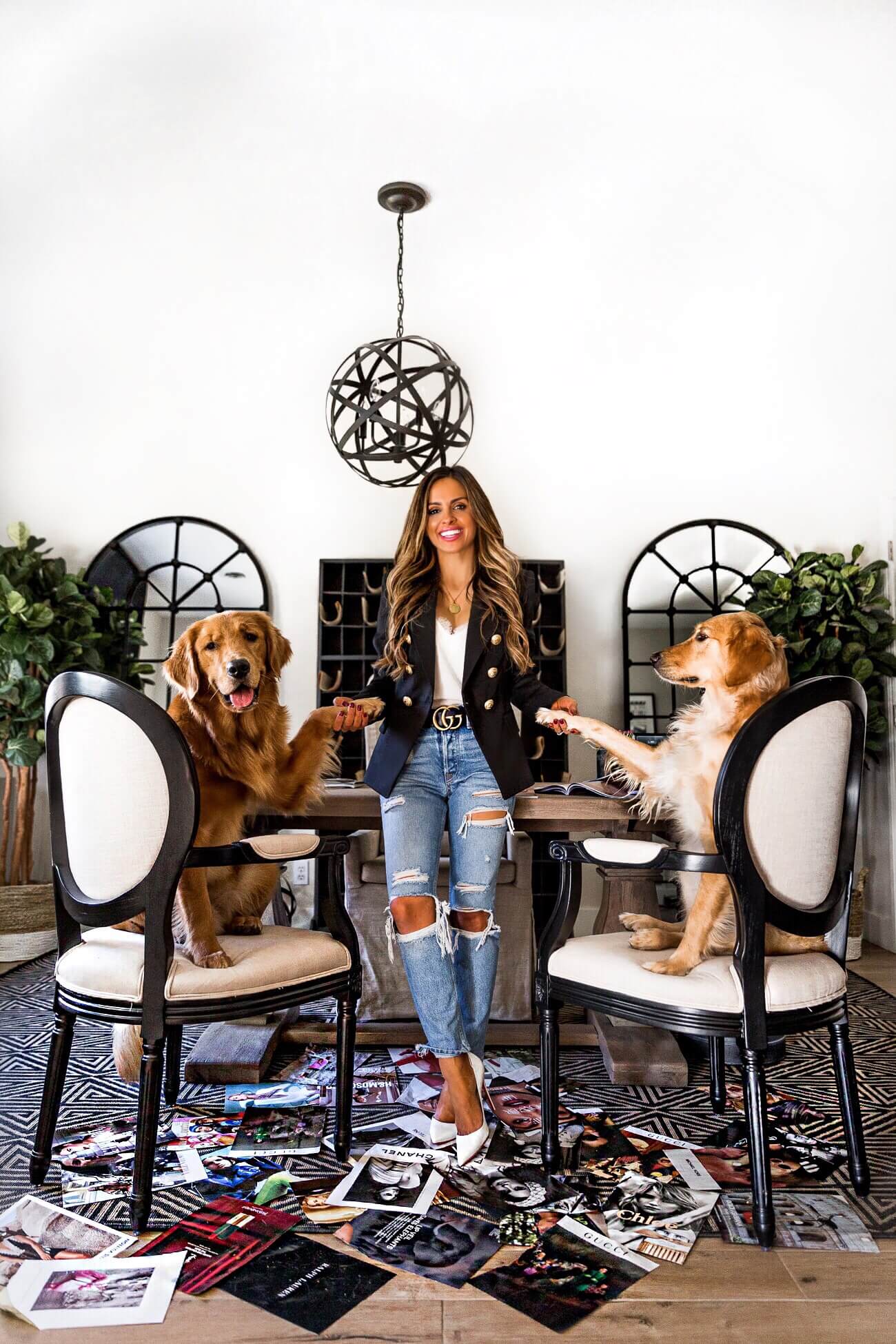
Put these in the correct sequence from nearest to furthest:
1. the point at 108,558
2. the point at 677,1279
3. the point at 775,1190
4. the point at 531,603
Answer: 1. the point at 677,1279
2. the point at 775,1190
3. the point at 531,603
4. the point at 108,558

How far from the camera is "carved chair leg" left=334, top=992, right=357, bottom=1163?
6.69 ft

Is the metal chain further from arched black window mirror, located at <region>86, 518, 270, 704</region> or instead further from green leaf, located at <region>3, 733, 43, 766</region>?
green leaf, located at <region>3, 733, 43, 766</region>

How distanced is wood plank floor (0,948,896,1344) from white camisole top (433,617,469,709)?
126 centimetres

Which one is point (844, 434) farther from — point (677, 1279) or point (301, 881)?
point (677, 1279)

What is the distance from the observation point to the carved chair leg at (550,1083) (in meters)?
1.99

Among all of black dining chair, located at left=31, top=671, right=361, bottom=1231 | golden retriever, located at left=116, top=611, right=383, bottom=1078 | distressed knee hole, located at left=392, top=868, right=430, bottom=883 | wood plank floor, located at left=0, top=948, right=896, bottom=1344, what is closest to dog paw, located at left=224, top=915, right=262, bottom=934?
golden retriever, located at left=116, top=611, right=383, bottom=1078

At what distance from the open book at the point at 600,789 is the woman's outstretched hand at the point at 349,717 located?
23.9 inches

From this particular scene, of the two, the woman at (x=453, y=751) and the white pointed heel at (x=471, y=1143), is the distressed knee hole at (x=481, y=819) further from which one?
the white pointed heel at (x=471, y=1143)

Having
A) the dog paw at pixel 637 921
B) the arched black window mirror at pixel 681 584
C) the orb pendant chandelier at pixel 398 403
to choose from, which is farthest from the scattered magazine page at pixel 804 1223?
the arched black window mirror at pixel 681 584

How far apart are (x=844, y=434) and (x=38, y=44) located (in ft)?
14.7

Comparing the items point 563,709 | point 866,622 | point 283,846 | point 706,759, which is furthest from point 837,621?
point 283,846

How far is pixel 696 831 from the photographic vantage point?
79.5 inches

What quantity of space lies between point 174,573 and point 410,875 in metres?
3.45

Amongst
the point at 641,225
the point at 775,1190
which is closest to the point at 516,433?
the point at 641,225
